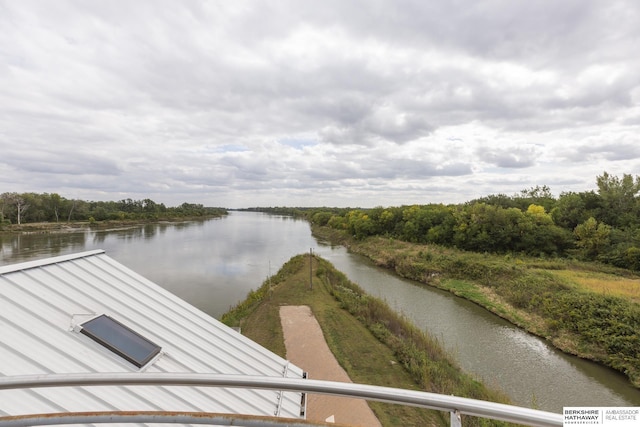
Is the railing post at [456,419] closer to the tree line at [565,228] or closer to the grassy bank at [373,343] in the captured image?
the grassy bank at [373,343]

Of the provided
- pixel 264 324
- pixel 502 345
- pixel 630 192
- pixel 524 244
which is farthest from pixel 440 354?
pixel 630 192

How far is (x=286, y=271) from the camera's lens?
25516mm

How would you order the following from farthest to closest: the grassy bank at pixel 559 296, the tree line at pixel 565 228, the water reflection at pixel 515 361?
the tree line at pixel 565 228 < the grassy bank at pixel 559 296 < the water reflection at pixel 515 361

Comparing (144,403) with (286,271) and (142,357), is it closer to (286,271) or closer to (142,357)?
(142,357)

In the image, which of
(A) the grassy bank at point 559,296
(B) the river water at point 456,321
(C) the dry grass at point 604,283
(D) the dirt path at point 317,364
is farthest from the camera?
(C) the dry grass at point 604,283

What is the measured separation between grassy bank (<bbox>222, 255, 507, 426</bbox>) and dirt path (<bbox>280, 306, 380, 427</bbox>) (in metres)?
0.29

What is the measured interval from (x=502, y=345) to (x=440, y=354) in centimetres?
542

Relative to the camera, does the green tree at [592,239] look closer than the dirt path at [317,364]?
No

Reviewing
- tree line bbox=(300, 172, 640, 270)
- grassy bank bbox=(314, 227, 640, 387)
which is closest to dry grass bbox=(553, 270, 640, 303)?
grassy bank bbox=(314, 227, 640, 387)

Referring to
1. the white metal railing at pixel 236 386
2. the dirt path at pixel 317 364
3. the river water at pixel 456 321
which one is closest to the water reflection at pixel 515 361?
the river water at pixel 456 321

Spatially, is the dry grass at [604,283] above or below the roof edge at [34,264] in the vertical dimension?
below

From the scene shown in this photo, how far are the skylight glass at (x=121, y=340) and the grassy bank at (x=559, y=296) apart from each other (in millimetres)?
16893

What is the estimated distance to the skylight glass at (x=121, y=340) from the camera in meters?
3.53

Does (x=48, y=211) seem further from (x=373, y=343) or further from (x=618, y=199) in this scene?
(x=618, y=199)
